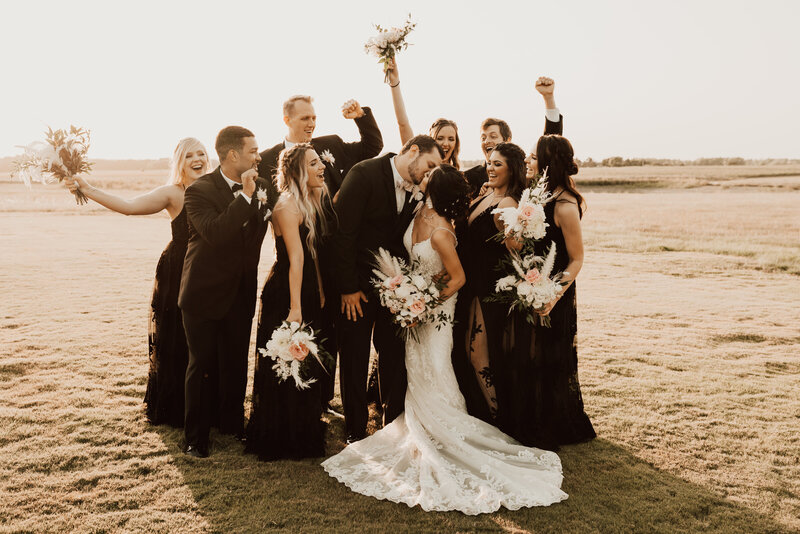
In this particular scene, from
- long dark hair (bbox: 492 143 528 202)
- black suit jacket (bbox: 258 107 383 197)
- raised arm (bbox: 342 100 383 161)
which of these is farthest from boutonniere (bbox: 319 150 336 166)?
long dark hair (bbox: 492 143 528 202)

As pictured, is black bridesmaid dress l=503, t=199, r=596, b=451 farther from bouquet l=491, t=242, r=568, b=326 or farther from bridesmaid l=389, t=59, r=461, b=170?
bridesmaid l=389, t=59, r=461, b=170

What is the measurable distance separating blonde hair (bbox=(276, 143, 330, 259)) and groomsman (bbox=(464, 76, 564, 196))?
177 centimetres

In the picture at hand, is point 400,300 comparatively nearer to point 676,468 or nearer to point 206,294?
point 206,294

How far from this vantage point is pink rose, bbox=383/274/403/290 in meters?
4.93

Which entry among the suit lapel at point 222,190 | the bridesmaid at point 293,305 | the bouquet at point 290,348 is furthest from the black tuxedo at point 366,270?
the suit lapel at point 222,190

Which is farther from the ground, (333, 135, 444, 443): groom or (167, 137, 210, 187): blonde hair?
(167, 137, 210, 187): blonde hair

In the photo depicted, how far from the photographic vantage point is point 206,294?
5008 mm

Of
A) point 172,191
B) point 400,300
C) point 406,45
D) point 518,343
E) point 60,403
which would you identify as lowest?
point 60,403

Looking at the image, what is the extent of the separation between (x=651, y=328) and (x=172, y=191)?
8.32 meters

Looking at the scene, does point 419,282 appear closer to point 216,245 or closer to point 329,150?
point 216,245

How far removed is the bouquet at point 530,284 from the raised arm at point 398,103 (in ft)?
7.67

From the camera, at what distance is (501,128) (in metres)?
6.61

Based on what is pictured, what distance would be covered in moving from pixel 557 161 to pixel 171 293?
3.81 meters

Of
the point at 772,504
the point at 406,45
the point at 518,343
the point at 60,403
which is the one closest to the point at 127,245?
the point at 60,403
